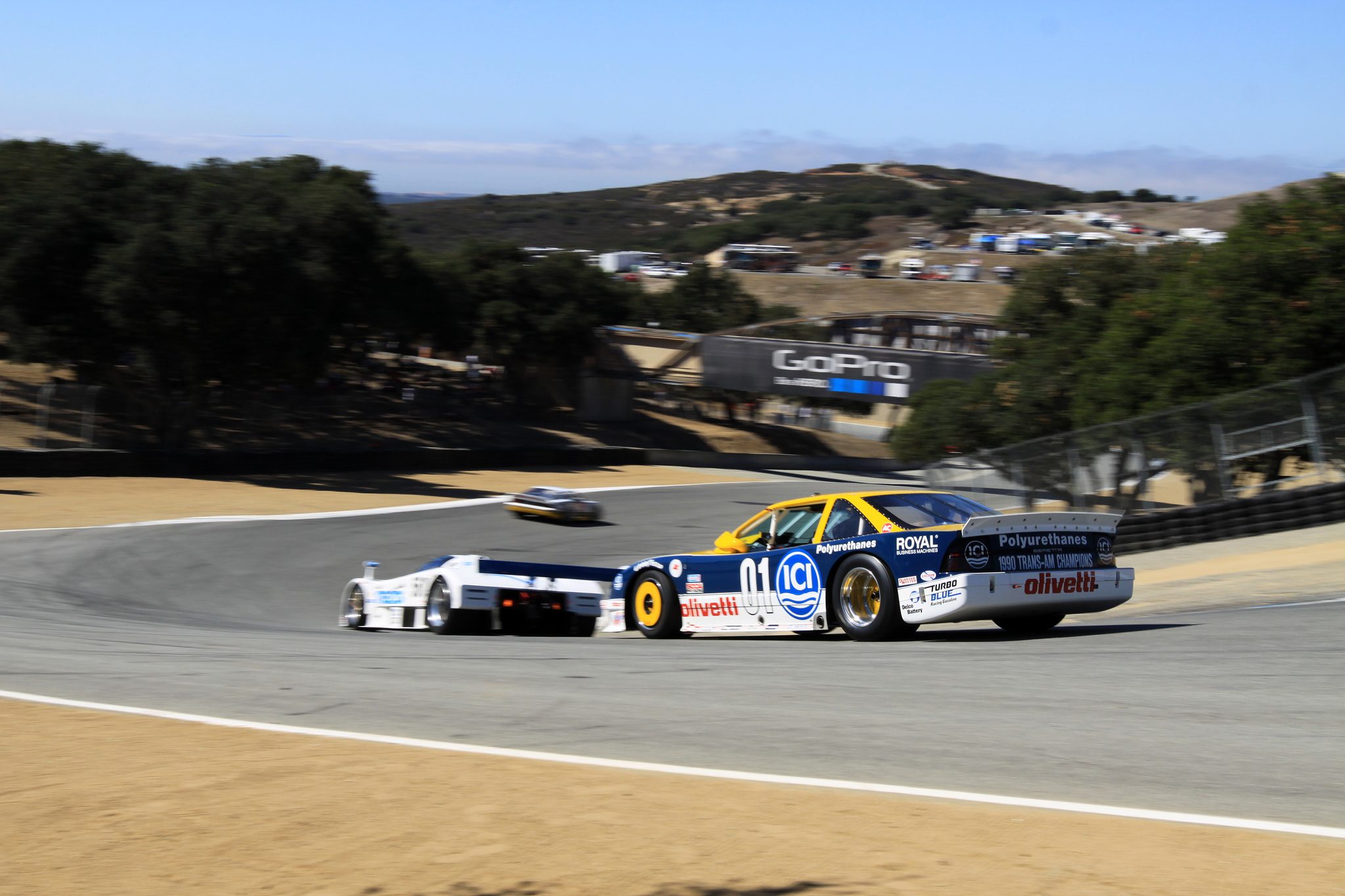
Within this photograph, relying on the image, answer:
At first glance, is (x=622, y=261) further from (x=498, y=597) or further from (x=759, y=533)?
(x=759, y=533)

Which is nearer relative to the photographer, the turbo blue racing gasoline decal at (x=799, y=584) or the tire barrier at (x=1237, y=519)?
the turbo blue racing gasoline decal at (x=799, y=584)

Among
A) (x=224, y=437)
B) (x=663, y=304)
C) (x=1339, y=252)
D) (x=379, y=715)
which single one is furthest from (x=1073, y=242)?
(x=379, y=715)

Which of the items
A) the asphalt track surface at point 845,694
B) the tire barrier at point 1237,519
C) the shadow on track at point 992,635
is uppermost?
the tire barrier at point 1237,519

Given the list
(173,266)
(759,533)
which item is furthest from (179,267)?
(759,533)

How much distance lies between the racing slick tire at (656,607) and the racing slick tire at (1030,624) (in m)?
2.96

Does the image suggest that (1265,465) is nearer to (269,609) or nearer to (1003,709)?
(1003,709)

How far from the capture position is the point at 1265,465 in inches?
634

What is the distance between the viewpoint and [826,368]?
60.5 m

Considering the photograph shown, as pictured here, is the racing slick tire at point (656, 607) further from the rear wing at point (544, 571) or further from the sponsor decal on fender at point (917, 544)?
the sponsor decal on fender at point (917, 544)

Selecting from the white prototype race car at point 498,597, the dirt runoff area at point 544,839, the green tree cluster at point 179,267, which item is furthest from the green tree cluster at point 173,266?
the dirt runoff area at point 544,839

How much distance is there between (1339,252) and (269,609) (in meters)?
18.1

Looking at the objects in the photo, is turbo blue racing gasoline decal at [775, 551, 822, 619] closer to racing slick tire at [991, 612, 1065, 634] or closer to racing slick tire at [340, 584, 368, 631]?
racing slick tire at [991, 612, 1065, 634]

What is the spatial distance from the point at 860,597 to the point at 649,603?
2.71 m

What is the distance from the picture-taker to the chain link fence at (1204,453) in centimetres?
1574
